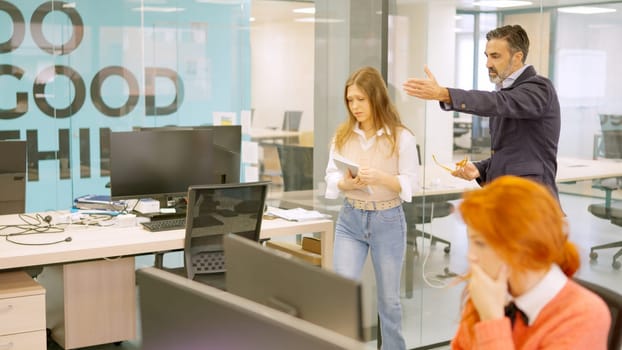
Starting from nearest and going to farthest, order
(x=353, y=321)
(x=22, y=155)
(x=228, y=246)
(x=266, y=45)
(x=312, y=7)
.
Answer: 1. (x=353, y=321)
2. (x=228, y=246)
3. (x=22, y=155)
4. (x=312, y=7)
5. (x=266, y=45)

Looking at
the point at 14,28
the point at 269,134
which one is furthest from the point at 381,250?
the point at 14,28

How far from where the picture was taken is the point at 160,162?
456 cm

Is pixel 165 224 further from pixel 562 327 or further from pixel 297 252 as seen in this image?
pixel 562 327

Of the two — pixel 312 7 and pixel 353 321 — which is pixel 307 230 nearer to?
pixel 312 7

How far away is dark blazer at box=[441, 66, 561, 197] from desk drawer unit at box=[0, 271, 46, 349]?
2.11 m

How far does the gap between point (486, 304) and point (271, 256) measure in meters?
0.58

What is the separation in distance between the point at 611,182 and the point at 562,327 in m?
2.78

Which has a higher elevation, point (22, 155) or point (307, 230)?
point (22, 155)

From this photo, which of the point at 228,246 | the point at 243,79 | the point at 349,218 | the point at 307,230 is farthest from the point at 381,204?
the point at 243,79

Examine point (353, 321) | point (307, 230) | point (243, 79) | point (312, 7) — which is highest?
point (312, 7)

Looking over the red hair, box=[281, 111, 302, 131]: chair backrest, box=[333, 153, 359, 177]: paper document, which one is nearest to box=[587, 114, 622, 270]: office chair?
box=[333, 153, 359, 177]: paper document

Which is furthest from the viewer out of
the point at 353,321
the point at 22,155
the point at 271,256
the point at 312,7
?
the point at 312,7

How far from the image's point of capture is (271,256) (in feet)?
4.95

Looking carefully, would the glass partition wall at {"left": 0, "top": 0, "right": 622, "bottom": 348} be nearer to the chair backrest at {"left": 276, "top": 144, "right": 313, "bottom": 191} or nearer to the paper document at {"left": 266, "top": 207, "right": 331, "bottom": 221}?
the chair backrest at {"left": 276, "top": 144, "right": 313, "bottom": 191}
